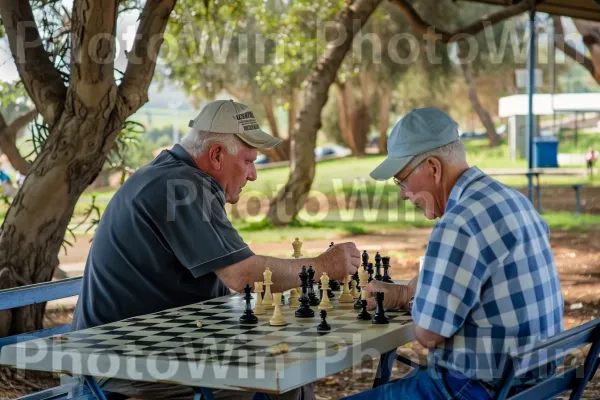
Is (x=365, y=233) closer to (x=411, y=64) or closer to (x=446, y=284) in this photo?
(x=446, y=284)

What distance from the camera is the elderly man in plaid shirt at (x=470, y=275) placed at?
2863 mm

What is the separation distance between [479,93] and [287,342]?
4130cm

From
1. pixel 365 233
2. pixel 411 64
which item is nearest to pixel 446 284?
pixel 365 233

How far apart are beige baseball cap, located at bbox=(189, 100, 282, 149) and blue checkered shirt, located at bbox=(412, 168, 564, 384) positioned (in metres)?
1.23

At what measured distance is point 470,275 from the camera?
9.36ft

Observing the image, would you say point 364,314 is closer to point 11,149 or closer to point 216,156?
point 216,156

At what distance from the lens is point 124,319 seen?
3.52 metres

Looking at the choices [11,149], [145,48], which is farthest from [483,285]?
[11,149]

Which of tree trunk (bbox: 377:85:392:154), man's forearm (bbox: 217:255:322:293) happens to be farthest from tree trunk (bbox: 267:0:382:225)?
tree trunk (bbox: 377:85:392:154)

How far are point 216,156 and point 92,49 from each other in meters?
2.09

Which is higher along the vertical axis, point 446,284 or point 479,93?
point 479,93

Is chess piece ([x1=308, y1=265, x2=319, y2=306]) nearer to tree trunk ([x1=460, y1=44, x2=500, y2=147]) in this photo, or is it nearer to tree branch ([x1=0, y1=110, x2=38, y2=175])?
tree branch ([x1=0, y1=110, x2=38, y2=175])

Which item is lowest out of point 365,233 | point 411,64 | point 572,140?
point 365,233

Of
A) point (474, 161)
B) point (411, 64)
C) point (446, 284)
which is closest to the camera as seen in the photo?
point (446, 284)
